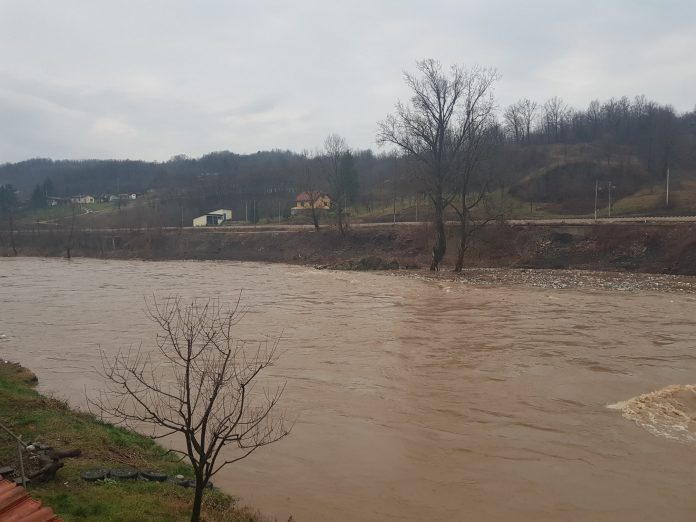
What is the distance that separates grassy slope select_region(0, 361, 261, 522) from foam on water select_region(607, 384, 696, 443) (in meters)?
7.15

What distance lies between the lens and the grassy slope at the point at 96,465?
5941 mm

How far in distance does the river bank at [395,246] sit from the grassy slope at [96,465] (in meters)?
32.7

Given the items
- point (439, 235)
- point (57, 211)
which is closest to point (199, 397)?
point (439, 235)

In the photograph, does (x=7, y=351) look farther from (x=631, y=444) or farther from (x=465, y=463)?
(x=631, y=444)

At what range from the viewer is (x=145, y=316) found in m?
21.8

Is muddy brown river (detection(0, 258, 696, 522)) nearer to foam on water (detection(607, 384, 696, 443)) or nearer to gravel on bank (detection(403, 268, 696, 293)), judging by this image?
foam on water (detection(607, 384, 696, 443))

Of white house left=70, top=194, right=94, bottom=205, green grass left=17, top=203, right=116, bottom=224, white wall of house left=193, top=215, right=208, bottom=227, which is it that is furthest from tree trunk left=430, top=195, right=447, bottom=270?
white house left=70, top=194, right=94, bottom=205

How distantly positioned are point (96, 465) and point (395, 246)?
44.8m

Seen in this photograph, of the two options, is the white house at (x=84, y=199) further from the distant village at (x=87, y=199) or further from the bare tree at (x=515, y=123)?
the bare tree at (x=515, y=123)

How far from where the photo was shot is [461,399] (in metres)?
11.3

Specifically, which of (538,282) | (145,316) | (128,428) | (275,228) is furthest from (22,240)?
(128,428)

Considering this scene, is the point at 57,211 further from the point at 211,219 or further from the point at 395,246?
the point at 395,246

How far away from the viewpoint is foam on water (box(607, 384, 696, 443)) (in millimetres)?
9367

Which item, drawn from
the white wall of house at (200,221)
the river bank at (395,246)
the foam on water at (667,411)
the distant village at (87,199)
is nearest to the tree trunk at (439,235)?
the river bank at (395,246)
